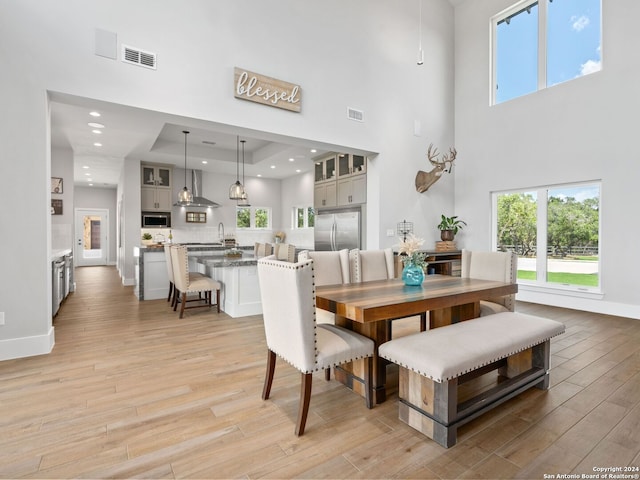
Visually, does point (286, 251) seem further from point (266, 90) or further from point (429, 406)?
point (429, 406)

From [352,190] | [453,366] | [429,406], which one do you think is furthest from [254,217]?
[453,366]

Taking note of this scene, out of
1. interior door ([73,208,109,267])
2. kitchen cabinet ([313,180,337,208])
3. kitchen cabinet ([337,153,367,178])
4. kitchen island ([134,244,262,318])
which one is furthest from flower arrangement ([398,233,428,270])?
interior door ([73,208,109,267])

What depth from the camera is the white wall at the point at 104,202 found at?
38.6ft

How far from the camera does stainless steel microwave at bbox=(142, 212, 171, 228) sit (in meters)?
7.89

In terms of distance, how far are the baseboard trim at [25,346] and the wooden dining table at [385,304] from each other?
8.69 ft

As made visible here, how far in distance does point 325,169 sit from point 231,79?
3543mm

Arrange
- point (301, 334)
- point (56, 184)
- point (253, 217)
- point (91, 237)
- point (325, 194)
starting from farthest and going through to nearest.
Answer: point (91, 237), point (253, 217), point (325, 194), point (56, 184), point (301, 334)

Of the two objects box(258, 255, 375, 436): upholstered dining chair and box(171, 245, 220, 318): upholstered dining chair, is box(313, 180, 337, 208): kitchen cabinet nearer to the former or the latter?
box(171, 245, 220, 318): upholstered dining chair

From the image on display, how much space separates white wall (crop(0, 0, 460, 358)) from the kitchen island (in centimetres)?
189

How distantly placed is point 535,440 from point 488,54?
255 inches

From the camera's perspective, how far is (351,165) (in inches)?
252

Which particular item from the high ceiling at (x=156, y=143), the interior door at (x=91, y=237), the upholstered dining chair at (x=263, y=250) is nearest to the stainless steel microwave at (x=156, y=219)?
the high ceiling at (x=156, y=143)

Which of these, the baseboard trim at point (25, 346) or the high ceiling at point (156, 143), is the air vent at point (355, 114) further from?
the baseboard trim at point (25, 346)

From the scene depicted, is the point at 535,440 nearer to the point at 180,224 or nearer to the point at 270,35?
the point at 270,35
